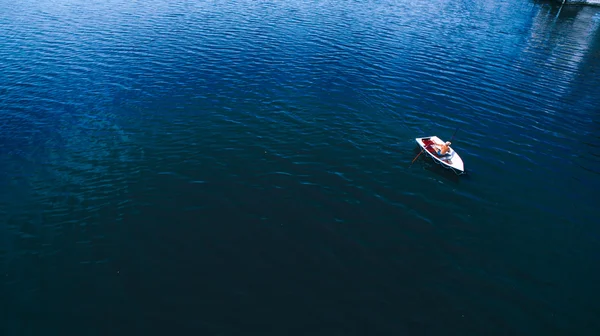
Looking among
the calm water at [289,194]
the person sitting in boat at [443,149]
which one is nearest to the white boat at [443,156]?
the person sitting in boat at [443,149]

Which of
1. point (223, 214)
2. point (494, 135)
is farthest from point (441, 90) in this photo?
point (223, 214)

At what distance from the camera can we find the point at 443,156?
1294 inches

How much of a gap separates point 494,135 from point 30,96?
2453 inches

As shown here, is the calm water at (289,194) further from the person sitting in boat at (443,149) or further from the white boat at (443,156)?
the person sitting in boat at (443,149)

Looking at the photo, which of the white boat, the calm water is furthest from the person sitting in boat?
the calm water

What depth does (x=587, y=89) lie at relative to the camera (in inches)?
2044

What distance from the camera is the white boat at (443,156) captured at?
31.9m

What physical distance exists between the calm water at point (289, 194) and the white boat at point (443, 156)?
1.27 metres

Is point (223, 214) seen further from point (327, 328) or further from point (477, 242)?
point (477, 242)

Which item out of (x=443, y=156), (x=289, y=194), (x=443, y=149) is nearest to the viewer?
(x=289, y=194)

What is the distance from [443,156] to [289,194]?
54.9 feet

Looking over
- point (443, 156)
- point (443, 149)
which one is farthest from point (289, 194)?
point (443, 156)

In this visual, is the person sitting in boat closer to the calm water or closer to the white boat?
the white boat

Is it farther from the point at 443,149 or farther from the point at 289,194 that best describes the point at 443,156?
the point at 289,194
